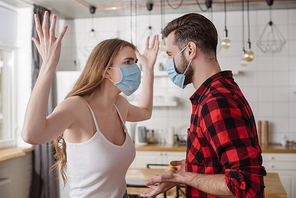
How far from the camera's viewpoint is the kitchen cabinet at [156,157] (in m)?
3.61

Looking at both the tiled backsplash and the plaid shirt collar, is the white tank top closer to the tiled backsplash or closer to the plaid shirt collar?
the plaid shirt collar

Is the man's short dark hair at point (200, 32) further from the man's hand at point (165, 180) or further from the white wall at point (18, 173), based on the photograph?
the white wall at point (18, 173)

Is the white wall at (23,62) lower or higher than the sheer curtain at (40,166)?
higher

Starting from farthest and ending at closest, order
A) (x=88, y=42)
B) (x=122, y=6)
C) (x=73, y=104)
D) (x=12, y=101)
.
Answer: (x=88, y=42) → (x=122, y=6) → (x=12, y=101) → (x=73, y=104)

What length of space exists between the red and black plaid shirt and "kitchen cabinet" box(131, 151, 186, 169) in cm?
258

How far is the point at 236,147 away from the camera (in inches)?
35.3

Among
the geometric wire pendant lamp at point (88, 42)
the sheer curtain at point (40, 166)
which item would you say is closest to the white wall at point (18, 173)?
the sheer curtain at point (40, 166)

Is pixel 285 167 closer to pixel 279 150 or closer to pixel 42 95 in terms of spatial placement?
pixel 279 150

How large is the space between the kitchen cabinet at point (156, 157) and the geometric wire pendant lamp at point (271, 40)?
6.61ft

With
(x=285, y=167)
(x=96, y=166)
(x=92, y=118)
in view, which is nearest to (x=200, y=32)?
(x=92, y=118)

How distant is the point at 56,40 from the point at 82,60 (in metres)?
3.48

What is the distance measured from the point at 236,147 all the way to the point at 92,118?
2.21 ft

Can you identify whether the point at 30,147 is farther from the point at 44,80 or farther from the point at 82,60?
the point at 44,80

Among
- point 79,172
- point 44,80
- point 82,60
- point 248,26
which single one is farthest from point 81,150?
point 248,26
